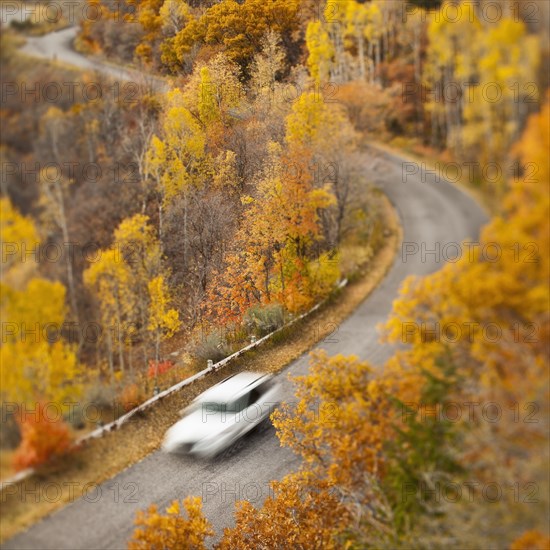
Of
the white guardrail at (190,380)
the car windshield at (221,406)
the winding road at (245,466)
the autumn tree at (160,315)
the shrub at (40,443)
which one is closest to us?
the winding road at (245,466)

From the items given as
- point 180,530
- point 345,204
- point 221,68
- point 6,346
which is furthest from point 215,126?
point 6,346

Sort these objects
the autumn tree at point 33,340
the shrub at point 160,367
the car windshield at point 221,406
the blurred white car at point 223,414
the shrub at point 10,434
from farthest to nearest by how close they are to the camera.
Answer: the autumn tree at point 33,340, the shrub at point 160,367, the car windshield at point 221,406, the blurred white car at point 223,414, the shrub at point 10,434

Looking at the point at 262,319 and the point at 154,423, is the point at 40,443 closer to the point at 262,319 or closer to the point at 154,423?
the point at 154,423

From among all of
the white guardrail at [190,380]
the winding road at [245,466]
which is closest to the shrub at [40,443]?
the white guardrail at [190,380]

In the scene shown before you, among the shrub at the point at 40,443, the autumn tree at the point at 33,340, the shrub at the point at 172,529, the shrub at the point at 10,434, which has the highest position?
the shrub at the point at 40,443

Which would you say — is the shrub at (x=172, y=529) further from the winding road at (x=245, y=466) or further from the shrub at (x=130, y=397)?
the shrub at (x=130, y=397)

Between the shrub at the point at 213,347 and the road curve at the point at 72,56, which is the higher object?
the road curve at the point at 72,56

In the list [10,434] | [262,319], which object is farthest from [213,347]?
[10,434]
